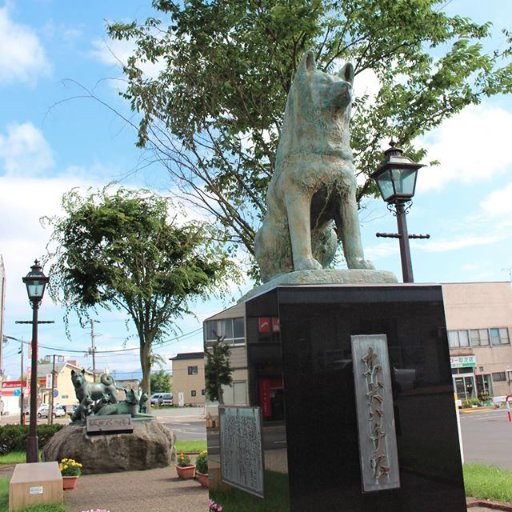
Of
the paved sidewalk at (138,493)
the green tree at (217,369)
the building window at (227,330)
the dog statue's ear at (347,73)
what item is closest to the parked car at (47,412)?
the paved sidewalk at (138,493)

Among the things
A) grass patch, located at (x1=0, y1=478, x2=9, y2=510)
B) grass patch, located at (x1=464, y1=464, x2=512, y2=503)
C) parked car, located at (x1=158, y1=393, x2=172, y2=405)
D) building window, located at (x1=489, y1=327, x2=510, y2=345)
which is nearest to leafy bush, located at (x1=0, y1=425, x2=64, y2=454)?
grass patch, located at (x1=0, y1=478, x2=9, y2=510)

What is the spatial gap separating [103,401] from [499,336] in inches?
1204

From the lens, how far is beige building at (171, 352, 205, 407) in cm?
5850

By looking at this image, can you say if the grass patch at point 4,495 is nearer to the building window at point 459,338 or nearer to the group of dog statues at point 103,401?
the group of dog statues at point 103,401

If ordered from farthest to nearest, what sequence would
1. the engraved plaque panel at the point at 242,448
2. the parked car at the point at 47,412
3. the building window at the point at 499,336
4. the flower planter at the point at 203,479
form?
the parked car at the point at 47,412
the building window at the point at 499,336
the flower planter at the point at 203,479
the engraved plaque panel at the point at 242,448

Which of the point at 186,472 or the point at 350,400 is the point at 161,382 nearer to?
the point at 186,472

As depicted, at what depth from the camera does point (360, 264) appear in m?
4.16

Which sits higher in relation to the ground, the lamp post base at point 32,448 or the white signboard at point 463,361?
the white signboard at point 463,361

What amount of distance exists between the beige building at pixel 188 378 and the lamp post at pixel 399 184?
52.2m

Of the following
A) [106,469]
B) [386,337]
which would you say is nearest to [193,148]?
[386,337]

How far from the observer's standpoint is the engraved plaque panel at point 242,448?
3803 millimetres

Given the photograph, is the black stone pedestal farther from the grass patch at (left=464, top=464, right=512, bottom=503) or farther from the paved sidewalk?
the paved sidewalk

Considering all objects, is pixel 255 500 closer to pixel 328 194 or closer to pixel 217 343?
pixel 217 343

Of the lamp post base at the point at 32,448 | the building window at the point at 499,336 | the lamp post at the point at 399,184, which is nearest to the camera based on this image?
the lamp post at the point at 399,184
